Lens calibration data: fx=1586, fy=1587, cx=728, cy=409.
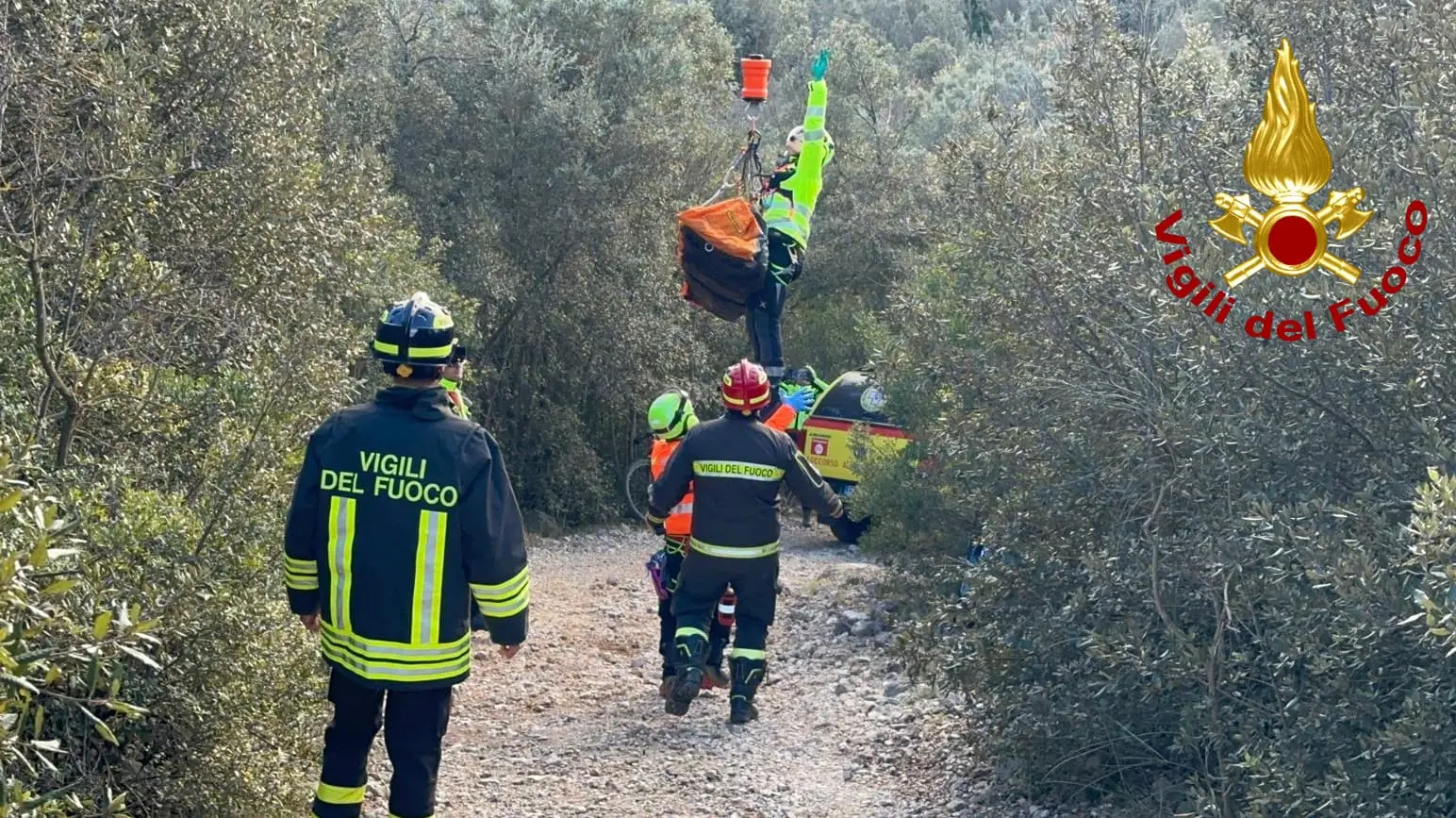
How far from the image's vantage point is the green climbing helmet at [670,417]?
901 cm

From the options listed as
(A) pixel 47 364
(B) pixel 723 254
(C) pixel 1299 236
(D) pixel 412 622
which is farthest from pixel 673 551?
(B) pixel 723 254

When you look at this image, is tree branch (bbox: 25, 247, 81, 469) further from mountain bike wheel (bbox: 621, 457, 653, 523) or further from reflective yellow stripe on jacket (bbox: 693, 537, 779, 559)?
mountain bike wheel (bbox: 621, 457, 653, 523)

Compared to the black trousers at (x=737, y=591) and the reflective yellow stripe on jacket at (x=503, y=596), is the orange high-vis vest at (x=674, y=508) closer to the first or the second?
the black trousers at (x=737, y=591)

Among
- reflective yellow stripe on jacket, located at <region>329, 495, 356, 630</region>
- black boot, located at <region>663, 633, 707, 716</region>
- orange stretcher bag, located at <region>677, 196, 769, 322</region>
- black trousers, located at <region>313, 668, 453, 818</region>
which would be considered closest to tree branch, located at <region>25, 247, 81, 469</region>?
reflective yellow stripe on jacket, located at <region>329, 495, 356, 630</region>

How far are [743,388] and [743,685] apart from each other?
63.0 inches

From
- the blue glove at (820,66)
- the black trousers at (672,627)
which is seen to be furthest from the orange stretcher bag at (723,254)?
the black trousers at (672,627)

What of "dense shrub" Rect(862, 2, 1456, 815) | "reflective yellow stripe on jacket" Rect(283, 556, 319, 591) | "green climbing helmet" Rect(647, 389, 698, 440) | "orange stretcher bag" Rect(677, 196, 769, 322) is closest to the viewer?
"dense shrub" Rect(862, 2, 1456, 815)

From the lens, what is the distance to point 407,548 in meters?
5.30

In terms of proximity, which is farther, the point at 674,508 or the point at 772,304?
the point at 772,304

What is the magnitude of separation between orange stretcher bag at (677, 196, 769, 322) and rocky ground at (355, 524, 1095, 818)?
3286 millimetres

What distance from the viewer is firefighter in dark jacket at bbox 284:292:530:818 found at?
208 inches

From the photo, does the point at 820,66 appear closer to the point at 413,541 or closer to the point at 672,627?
the point at 672,627

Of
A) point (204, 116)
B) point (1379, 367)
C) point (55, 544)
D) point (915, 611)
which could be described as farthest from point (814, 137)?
point (55, 544)

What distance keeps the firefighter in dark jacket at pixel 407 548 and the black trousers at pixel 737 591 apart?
2.99 metres
